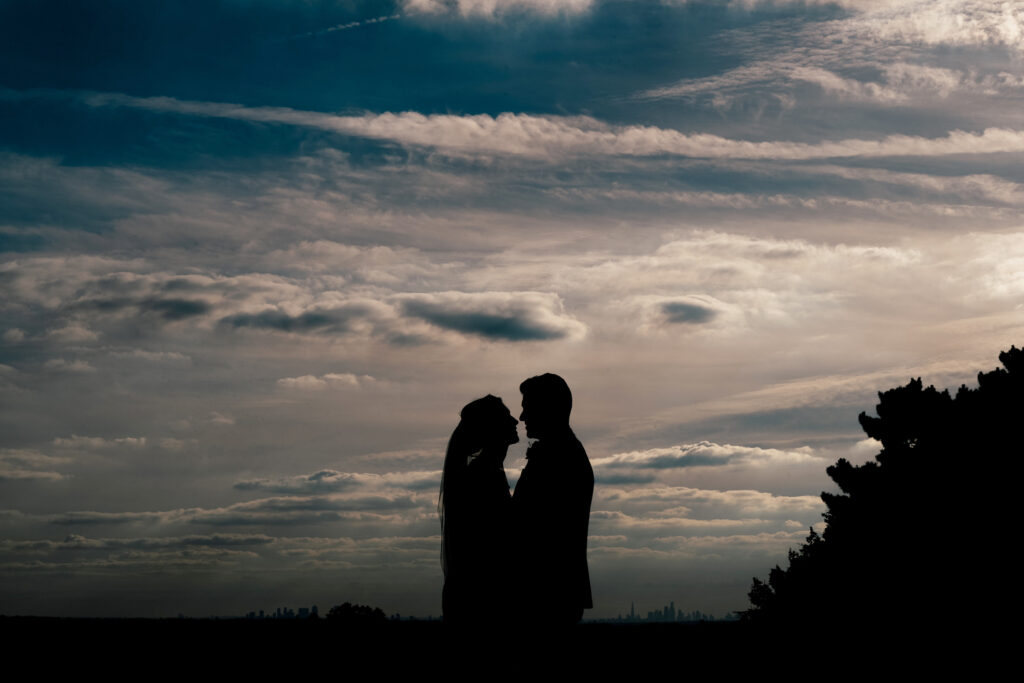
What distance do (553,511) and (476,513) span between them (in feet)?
2.24

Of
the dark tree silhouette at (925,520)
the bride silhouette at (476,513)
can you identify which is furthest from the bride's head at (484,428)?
the dark tree silhouette at (925,520)

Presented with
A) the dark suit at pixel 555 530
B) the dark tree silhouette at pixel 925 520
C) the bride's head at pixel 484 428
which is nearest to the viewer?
the dark suit at pixel 555 530

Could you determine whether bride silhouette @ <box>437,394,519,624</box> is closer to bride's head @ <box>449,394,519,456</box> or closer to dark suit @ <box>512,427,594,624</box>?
bride's head @ <box>449,394,519,456</box>

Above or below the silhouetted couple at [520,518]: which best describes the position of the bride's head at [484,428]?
above

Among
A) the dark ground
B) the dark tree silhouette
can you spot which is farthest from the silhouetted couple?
the dark tree silhouette

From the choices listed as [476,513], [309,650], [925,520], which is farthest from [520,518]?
[925,520]

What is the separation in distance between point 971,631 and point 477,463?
99.3 feet

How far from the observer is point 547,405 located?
7.67m

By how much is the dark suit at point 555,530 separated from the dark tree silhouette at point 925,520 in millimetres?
30733

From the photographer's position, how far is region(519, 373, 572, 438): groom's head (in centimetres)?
766

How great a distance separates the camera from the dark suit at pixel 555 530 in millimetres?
7344

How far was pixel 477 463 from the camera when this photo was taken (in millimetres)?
7945

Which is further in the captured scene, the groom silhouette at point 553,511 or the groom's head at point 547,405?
the groom's head at point 547,405

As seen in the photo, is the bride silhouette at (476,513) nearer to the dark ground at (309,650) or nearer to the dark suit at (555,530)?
the dark suit at (555,530)
